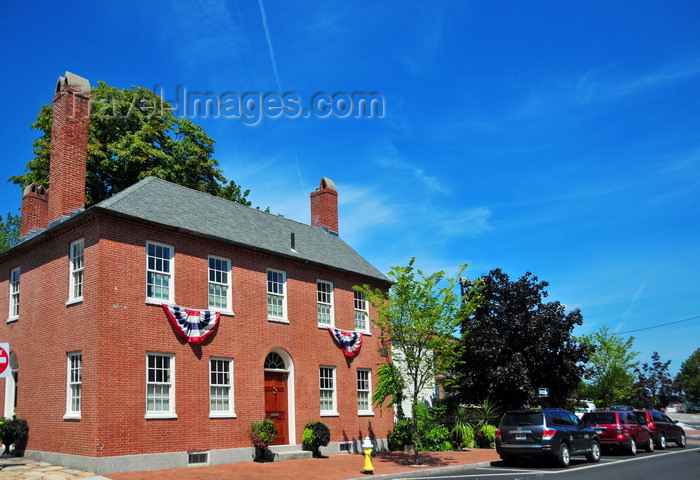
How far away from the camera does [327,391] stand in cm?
2248

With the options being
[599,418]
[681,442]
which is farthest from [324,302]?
[681,442]

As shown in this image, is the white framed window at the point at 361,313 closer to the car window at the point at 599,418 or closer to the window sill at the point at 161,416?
the car window at the point at 599,418

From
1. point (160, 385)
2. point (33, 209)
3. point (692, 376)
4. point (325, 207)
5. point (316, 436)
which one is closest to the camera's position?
point (160, 385)

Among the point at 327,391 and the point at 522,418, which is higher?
the point at 327,391

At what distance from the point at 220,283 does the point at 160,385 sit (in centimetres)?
377

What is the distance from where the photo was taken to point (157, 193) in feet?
65.2

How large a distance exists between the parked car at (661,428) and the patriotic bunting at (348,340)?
11339 millimetres

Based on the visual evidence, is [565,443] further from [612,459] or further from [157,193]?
[157,193]

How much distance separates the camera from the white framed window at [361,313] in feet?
81.5

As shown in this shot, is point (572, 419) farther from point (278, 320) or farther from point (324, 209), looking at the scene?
point (324, 209)

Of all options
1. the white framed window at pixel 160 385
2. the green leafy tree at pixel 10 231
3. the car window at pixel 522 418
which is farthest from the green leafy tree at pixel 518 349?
the green leafy tree at pixel 10 231

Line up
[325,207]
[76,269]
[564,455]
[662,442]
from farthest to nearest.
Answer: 1. [325,207]
2. [662,442]
3. [564,455]
4. [76,269]

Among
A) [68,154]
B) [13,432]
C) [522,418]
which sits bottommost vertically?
[522,418]

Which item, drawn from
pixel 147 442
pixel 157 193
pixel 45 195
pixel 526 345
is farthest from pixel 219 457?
pixel 526 345
